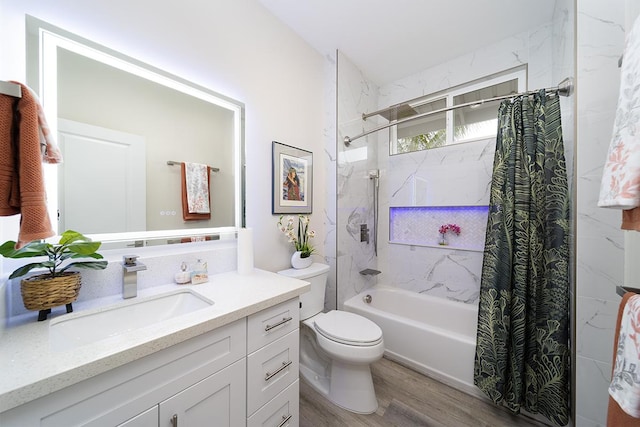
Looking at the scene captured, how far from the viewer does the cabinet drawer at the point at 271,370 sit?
97 cm

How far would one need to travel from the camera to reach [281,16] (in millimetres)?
1777

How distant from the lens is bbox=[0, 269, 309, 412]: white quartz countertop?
514 millimetres

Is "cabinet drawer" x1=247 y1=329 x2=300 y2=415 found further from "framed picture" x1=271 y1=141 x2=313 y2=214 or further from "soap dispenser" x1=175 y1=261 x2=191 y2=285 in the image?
"framed picture" x1=271 y1=141 x2=313 y2=214

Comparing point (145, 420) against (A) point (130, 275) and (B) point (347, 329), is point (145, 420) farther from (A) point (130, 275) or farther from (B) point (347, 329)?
(B) point (347, 329)

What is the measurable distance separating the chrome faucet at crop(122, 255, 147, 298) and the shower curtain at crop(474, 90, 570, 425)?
2.09 meters

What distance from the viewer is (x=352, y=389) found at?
60.0 inches

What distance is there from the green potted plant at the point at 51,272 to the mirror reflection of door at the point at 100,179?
0.12m

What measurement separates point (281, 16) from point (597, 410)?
10.2 ft

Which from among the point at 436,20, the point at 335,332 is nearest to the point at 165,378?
the point at 335,332

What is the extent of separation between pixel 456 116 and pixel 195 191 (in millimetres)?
2476

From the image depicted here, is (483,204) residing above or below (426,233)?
above

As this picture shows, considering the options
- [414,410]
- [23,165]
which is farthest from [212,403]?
[414,410]

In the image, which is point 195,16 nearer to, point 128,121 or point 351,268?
point 128,121

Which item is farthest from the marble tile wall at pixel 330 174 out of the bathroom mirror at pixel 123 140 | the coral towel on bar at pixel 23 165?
the coral towel on bar at pixel 23 165
